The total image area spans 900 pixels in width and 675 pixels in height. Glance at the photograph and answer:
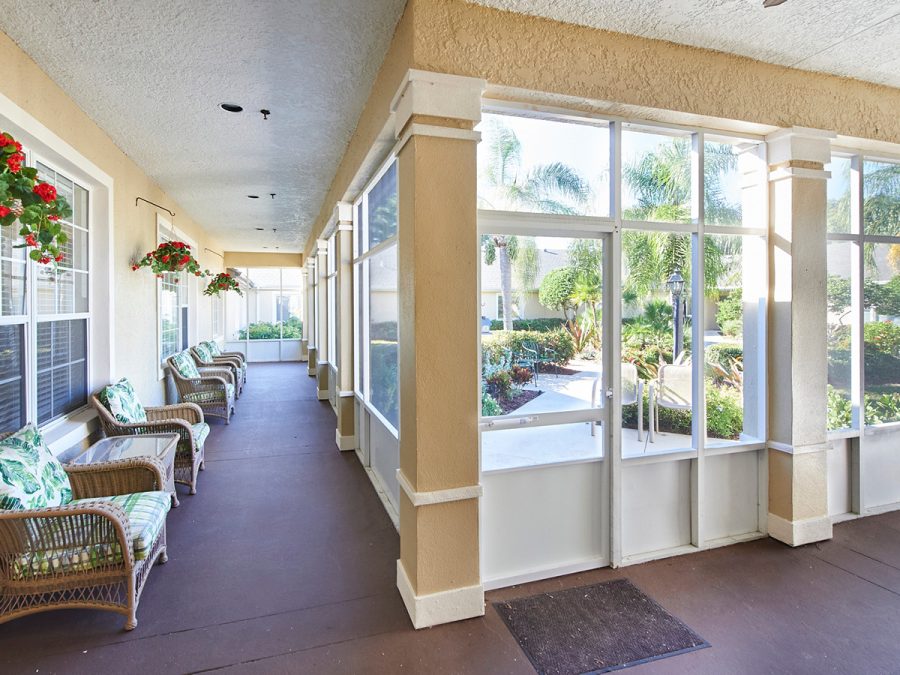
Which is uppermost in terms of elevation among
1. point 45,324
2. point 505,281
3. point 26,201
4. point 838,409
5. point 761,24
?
point 761,24

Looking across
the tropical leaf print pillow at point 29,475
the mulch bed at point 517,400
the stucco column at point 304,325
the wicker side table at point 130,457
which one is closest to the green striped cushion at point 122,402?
the wicker side table at point 130,457

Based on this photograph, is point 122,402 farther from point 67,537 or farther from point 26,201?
point 26,201

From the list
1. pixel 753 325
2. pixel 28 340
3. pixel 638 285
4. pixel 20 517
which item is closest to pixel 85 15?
pixel 28 340

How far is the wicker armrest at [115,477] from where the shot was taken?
8.79 ft

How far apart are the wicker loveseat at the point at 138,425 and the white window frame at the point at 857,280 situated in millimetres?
4952

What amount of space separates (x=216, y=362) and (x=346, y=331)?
13.9 ft

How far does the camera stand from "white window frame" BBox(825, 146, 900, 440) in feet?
11.1

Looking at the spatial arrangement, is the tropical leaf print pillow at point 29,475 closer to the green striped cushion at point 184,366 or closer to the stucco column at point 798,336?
the green striped cushion at point 184,366

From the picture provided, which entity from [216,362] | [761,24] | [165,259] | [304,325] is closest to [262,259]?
[304,325]

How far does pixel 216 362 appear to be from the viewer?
310 inches

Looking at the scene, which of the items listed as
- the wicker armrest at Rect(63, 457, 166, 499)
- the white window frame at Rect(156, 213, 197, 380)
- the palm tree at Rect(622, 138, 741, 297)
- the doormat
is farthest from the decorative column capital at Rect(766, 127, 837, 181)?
the white window frame at Rect(156, 213, 197, 380)

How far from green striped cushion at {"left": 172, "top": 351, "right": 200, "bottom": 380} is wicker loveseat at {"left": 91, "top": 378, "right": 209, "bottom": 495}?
2009 mm

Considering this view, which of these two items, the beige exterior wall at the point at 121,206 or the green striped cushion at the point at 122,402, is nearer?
the beige exterior wall at the point at 121,206

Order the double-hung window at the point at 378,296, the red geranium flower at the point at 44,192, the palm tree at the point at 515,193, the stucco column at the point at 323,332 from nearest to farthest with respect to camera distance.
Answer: the red geranium flower at the point at 44,192, the palm tree at the point at 515,193, the double-hung window at the point at 378,296, the stucco column at the point at 323,332
